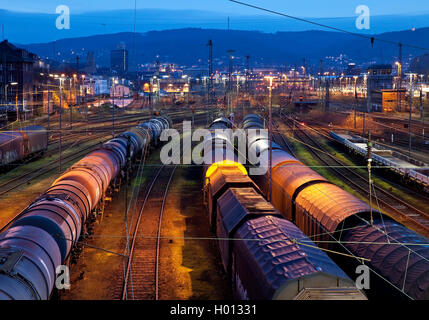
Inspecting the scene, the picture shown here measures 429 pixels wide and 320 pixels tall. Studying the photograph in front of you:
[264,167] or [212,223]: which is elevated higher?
[264,167]

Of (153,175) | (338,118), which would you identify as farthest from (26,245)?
(338,118)

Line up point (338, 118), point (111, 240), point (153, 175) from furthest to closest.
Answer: point (338, 118) < point (153, 175) < point (111, 240)

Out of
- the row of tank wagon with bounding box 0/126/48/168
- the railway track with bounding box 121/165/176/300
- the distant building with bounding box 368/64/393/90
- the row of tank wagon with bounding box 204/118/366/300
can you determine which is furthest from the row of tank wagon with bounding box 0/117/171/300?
the distant building with bounding box 368/64/393/90

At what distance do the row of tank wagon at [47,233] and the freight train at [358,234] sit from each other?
367 inches

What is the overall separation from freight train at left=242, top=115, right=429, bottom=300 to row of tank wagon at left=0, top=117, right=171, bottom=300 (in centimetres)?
932

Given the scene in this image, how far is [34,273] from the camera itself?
11.5m

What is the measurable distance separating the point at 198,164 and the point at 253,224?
30.5 m

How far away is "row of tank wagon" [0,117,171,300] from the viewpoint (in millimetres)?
10906

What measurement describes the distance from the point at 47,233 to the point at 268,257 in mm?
7210
